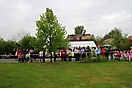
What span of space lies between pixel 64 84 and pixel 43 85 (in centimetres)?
107

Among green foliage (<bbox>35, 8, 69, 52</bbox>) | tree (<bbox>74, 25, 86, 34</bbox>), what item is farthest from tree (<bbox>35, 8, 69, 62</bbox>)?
tree (<bbox>74, 25, 86, 34</bbox>)

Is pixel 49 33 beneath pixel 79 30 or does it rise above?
beneath

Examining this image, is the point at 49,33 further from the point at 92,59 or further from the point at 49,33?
the point at 92,59

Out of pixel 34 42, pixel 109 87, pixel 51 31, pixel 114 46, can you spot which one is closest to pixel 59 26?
pixel 51 31

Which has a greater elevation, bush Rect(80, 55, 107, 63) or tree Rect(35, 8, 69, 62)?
tree Rect(35, 8, 69, 62)

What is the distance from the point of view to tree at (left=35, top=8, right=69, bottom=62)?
1107 inches

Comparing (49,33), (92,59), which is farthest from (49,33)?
(92,59)

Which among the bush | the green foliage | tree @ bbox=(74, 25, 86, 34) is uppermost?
tree @ bbox=(74, 25, 86, 34)

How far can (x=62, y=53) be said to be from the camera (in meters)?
30.8

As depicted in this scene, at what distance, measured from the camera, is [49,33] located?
28.2 metres

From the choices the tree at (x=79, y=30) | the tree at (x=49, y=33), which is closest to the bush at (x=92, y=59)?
the tree at (x=49, y=33)

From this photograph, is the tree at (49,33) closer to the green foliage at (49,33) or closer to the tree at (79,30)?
the green foliage at (49,33)

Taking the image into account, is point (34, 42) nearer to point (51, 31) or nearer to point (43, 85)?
point (51, 31)

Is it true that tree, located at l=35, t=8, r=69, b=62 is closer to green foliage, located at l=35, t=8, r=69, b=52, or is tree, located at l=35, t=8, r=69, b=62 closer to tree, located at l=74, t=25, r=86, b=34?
green foliage, located at l=35, t=8, r=69, b=52
